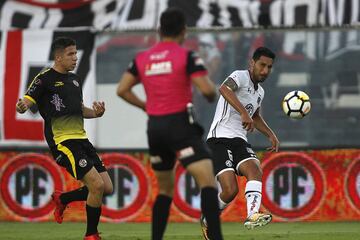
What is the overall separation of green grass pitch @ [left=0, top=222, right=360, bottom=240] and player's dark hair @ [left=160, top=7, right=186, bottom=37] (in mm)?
3544

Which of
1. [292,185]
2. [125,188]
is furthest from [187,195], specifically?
[292,185]

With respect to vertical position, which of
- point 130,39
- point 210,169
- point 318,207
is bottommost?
point 318,207

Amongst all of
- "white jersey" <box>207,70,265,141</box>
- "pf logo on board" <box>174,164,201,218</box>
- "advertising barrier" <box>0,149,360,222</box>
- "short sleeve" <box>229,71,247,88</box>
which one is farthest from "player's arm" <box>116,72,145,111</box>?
"pf logo on board" <box>174,164,201,218</box>

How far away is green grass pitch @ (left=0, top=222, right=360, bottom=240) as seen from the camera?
10.8 m

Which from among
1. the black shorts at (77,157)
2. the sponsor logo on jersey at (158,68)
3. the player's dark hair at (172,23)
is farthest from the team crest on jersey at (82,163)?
the player's dark hair at (172,23)

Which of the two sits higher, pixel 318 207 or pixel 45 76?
pixel 45 76

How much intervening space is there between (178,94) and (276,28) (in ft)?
22.6

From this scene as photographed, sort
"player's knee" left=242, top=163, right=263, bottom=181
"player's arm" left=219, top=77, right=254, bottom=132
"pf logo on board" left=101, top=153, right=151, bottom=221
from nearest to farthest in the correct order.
Answer: "player's arm" left=219, top=77, right=254, bottom=132, "player's knee" left=242, top=163, right=263, bottom=181, "pf logo on board" left=101, top=153, right=151, bottom=221

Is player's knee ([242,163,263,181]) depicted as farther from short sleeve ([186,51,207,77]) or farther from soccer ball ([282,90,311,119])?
short sleeve ([186,51,207,77])

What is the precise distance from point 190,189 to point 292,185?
1.45m

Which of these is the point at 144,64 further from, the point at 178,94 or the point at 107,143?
the point at 107,143

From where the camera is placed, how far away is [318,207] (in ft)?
44.7

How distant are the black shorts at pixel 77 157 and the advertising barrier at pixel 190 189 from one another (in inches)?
153

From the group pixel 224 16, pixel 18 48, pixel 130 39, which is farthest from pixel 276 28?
pixel 18 48
